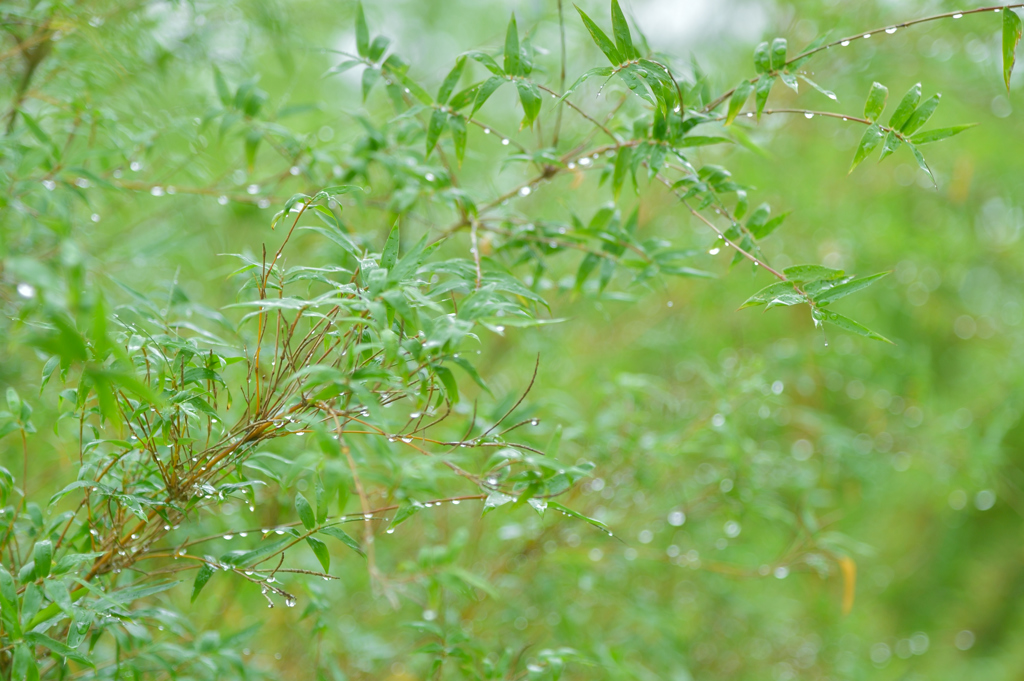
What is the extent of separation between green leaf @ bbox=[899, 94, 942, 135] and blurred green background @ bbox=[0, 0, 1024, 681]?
468 millimetres

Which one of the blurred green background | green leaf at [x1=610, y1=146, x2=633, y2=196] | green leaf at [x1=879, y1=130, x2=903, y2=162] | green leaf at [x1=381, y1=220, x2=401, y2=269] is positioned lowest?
the blurred green background

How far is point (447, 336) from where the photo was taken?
2.29 feet

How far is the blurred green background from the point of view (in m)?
1.44

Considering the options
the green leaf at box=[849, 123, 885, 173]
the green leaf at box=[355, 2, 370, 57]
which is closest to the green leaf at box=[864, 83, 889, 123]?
the green leaf at box=[849, 123, 885, 173]

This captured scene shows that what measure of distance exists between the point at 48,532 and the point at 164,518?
21 centimetres

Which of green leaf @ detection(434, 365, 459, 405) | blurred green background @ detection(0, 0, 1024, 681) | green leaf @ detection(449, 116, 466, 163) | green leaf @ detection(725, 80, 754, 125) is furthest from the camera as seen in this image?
blurred green background @ detection(0, 0, 1024, 681)

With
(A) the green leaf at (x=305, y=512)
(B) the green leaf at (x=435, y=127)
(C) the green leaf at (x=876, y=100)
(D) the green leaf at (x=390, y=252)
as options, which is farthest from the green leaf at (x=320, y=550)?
(C) the green leaf at (x=876, y=100)

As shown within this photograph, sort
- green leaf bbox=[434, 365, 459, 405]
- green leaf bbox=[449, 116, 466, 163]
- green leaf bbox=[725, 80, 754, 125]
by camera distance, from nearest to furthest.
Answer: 1. green leaf bbox=[434, 365, 459, 405]
2. green leaf bbox=[725, 80, 754, 125]
3. green leaf bbox=[449, 116, 466, 163]

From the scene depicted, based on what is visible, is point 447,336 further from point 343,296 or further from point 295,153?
point 295,153

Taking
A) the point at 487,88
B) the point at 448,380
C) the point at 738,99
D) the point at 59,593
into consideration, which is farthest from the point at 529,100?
the point at 59,593

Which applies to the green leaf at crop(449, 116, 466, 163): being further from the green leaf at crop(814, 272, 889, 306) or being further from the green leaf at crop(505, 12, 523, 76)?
the green leaf at crop(814, 272, 889, 306)

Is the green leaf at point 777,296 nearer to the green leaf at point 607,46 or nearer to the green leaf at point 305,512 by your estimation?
the green leaf at point 607,46

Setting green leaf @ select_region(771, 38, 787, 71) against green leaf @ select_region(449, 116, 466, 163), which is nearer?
green leaf @ select_region(771, 38, 787, 71)

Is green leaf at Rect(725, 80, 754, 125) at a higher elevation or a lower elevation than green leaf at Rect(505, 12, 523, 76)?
lower
